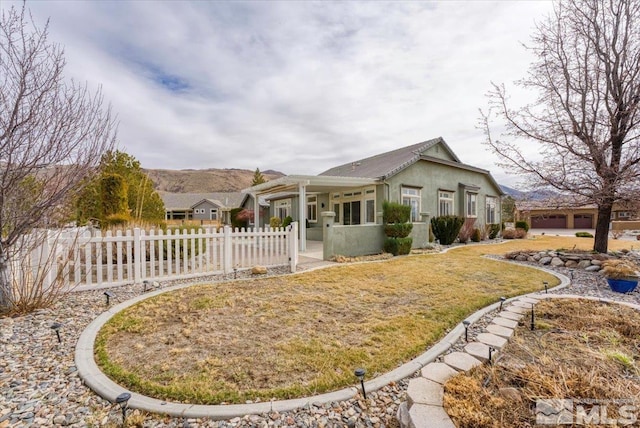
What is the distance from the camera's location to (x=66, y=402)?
240cm

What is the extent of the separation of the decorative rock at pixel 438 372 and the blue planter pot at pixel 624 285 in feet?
19.1

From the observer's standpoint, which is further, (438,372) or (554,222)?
(554,222)

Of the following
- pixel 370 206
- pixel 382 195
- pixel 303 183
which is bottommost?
pixel 370 206

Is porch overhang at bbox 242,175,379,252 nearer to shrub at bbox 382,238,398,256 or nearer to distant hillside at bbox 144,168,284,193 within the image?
shrub at bbox 382,238,398,256

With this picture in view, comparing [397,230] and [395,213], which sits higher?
[395,213]

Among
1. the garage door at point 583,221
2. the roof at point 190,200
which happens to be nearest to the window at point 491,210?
the garage door at point 583,221

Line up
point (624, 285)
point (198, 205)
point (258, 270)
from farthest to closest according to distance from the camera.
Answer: point (198, 205) → point (258, 270) → point (624, 285)

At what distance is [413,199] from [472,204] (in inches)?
237

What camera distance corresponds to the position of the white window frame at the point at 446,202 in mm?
15844

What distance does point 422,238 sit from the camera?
12719 mm

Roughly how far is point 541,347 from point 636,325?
64.0 inches

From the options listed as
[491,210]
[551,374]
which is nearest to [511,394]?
[551,374]

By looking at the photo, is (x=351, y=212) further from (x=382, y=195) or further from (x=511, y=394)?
(x=511, y=394)

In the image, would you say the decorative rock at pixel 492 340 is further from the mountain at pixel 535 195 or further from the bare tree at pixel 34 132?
the mountain at pixel 535 195
